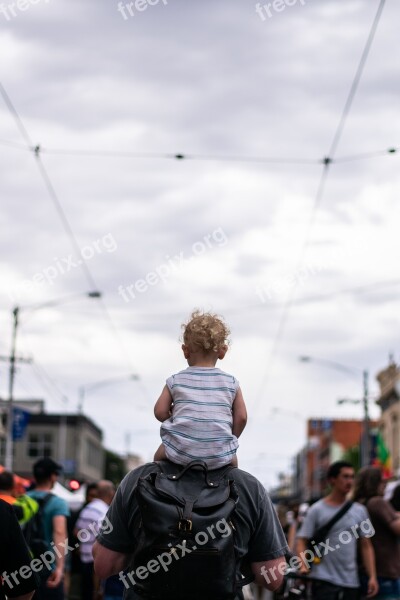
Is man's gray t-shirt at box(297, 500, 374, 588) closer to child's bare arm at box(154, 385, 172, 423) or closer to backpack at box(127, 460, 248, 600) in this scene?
child's bare arm at box(154, 385, 172, 423)

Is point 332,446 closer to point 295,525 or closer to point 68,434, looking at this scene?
point 68,434

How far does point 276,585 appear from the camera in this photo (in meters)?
4.02

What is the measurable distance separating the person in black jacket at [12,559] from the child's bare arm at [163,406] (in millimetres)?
656

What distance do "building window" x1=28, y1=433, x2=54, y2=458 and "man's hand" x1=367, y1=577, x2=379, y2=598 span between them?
300 ft

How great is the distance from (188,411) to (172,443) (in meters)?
0.12

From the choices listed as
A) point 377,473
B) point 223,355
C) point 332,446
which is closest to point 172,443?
point 223,355

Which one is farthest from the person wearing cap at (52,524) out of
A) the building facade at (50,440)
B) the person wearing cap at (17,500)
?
the building facade at (50,440)

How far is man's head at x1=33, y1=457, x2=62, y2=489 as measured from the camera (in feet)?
29.6

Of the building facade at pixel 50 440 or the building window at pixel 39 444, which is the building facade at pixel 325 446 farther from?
the building window at pixel 39 444

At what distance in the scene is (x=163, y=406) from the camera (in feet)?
13.1

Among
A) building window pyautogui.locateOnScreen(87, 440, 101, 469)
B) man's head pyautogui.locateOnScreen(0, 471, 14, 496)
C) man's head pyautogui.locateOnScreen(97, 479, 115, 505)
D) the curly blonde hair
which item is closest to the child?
the curly blonde hair

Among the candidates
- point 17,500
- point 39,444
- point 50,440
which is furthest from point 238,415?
point 50,440

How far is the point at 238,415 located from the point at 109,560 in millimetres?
632

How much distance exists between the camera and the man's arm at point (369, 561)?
836 cm
